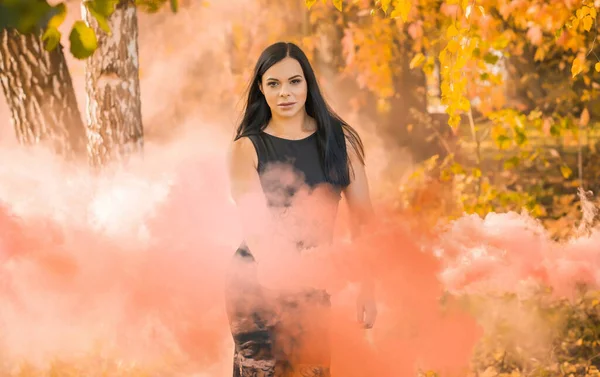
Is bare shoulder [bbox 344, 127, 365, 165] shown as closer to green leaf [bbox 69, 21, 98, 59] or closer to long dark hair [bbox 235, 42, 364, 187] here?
long dark hair [bbox 235, 42, 364, 187]

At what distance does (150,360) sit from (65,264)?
0.90 metres

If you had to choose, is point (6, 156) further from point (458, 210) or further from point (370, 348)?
point (458, 210)

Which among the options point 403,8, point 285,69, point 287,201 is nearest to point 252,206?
point 287,201

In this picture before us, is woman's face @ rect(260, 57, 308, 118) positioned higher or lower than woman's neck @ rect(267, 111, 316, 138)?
higher

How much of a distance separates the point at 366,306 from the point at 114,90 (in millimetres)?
2667

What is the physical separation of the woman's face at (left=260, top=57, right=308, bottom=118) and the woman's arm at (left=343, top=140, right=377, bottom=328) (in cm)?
34

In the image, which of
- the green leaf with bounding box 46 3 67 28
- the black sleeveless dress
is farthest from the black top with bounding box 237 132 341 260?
the green leaf with bounding box 46 3 67 28

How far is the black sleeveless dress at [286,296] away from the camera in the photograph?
129 inches

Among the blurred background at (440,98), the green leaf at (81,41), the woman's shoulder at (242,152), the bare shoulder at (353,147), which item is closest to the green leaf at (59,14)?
the green leaf at (81,41)

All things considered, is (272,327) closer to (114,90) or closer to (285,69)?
(285,69)

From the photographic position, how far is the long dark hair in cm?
339

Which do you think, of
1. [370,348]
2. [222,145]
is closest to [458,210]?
[222,145]

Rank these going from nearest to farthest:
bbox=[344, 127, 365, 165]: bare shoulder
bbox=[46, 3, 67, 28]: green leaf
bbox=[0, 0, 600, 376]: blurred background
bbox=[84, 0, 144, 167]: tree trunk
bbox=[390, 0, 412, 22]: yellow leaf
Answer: bbox=[46, 3, 67, 28]: green leaf < bbox=[344, 127, 365, 165]: bare shoulder < bbox=[390, 0, 412, 22]: yellow leaf < bbox=[0, 0, 600, 376]: blurred background < bbox=[84, 0, 144, 167]: tree trunk

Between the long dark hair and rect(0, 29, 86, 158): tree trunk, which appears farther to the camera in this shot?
rect(0, 29, 86, 158): tree trunk
